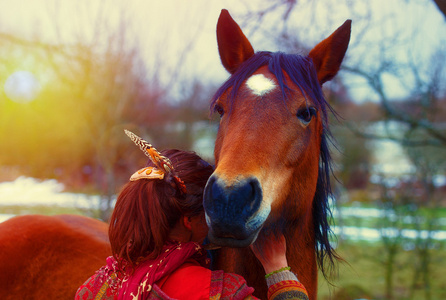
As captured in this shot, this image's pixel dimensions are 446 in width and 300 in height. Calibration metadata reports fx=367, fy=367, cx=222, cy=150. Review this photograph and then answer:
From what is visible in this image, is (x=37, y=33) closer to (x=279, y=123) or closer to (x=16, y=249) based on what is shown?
(x=16, y=249)

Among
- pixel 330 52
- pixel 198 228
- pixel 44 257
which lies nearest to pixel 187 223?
pixel 198 228

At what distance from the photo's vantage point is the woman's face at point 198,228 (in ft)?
5.92

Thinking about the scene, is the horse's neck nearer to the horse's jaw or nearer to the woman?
the woman

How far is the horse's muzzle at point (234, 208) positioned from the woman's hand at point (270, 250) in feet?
1.22

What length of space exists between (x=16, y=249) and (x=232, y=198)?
1944mm

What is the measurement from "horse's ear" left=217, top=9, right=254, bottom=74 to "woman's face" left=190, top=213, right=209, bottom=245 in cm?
96

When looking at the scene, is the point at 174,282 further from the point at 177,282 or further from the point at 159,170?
the point at 159,170

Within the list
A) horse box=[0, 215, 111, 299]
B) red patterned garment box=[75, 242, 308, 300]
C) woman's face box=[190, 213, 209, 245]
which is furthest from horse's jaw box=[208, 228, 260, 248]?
horse box=[0, 215, 111, 299]

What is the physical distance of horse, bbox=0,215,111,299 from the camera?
2.53 meters

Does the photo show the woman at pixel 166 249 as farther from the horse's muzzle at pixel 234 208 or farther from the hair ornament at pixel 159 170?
the horse's muzzle at pixel 234 208

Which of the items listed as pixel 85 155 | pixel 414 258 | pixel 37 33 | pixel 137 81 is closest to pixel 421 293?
pixel 414 258

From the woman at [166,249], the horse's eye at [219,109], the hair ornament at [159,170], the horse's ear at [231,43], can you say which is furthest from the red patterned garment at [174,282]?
the horse's ear at [231,43]

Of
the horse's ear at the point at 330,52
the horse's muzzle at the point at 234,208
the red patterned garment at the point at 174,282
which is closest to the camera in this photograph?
the horse's muzzle at the point at 234,208

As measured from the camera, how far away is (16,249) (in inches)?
101
